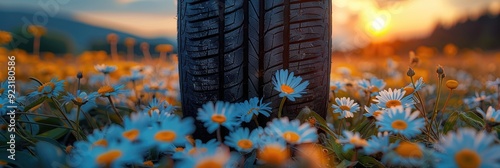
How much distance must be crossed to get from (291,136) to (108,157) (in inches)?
12.7

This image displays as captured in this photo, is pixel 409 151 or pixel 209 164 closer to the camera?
pixel 209 164

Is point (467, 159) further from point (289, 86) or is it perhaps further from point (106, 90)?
point (106, 90)

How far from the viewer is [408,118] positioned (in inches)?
35.9

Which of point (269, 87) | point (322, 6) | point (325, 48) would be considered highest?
point (322, 6)

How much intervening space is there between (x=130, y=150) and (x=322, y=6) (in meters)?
0.82

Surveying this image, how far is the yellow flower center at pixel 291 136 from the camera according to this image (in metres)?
0.86

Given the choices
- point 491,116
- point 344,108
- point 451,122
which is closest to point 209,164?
point 491,116

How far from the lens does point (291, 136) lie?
0.87m

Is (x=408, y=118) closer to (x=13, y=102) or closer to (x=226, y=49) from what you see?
(x=226, y=49)

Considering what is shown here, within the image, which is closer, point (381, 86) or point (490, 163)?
point (490, 163)

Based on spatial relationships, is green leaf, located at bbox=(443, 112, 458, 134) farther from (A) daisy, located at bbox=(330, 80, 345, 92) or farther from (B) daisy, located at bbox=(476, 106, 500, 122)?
(A) daisy, located at bbox=(330, 80, 345, 92)

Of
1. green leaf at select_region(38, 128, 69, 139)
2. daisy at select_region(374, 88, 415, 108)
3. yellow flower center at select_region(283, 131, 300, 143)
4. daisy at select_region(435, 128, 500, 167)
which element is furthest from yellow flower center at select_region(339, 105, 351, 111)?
green leaf at select_region(38, 128, 69, 139)

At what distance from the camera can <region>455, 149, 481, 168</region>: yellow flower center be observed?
672mm

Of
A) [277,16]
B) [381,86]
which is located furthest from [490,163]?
[381,86]
